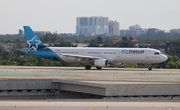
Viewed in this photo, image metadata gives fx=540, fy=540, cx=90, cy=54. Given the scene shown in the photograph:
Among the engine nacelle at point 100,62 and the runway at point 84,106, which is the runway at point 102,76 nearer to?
the engine nacelle at point 100,62

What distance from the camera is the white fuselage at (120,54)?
58000mm

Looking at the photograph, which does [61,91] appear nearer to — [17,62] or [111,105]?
[111,105]

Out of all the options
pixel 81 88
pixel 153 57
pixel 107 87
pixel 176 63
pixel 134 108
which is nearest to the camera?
pixel 134 108

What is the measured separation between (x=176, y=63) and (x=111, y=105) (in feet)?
146

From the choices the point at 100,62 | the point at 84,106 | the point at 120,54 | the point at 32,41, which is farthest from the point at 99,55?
the point at 84,106

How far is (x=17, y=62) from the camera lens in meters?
73.5

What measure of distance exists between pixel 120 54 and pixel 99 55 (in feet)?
7.65

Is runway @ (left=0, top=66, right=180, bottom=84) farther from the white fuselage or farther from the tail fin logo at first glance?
the tail fin logo

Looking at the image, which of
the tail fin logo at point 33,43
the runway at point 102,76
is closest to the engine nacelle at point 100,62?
the runway at point 102,76

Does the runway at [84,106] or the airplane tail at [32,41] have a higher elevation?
the airplane tail at [32,41]

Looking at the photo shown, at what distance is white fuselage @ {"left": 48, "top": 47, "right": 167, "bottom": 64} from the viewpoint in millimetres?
58000

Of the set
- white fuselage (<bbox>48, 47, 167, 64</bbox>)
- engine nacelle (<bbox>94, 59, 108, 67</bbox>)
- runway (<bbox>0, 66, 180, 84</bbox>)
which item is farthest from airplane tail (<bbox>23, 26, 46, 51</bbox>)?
runway (<bbox>0, 66, 180, 84</bbox>)

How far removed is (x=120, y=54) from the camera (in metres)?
58.2

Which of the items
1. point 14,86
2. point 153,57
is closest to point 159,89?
point 14,86
